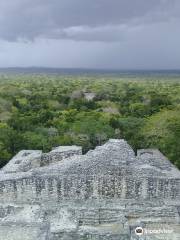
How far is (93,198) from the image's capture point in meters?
17.6

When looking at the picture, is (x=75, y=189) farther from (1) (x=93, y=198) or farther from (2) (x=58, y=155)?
(2) (x=58, y=155)

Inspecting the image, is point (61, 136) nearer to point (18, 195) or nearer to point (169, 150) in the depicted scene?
point (169, 150)

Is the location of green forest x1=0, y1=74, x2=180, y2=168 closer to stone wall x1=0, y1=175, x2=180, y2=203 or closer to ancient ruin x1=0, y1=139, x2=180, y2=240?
ancient ruin x1=0, y1=139, x2=180, y2=240

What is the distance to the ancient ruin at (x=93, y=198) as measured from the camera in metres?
15.1

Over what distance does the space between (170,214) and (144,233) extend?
1927 mm

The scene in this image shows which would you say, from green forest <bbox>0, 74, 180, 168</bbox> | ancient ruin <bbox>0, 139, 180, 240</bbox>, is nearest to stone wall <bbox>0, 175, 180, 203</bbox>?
ancient ruin <bbox>0, 139, 180, 240</bbox>

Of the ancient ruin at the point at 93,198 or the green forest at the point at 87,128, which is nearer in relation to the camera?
the ancient ruin at the point at 93,198

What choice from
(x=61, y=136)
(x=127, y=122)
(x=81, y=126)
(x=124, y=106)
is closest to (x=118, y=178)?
(x=61, y=136)

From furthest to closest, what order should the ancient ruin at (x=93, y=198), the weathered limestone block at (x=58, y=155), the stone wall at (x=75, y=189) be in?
1. the weathered limestone block at (x=58, y=155)
2. the stone wall at (x=75, y=189)
3. the ancient ruin at (x=93, y=198)

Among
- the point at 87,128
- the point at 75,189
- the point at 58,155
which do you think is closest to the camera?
the point at 75,189

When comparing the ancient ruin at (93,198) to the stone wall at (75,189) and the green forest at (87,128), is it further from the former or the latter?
the green forest at (87,128)

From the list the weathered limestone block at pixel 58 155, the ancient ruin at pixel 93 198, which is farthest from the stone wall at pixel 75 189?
the weathered limestone block at pixel 58 155

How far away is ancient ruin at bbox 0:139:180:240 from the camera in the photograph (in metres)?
15.1

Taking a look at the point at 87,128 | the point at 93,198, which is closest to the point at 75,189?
the point at 93,198
